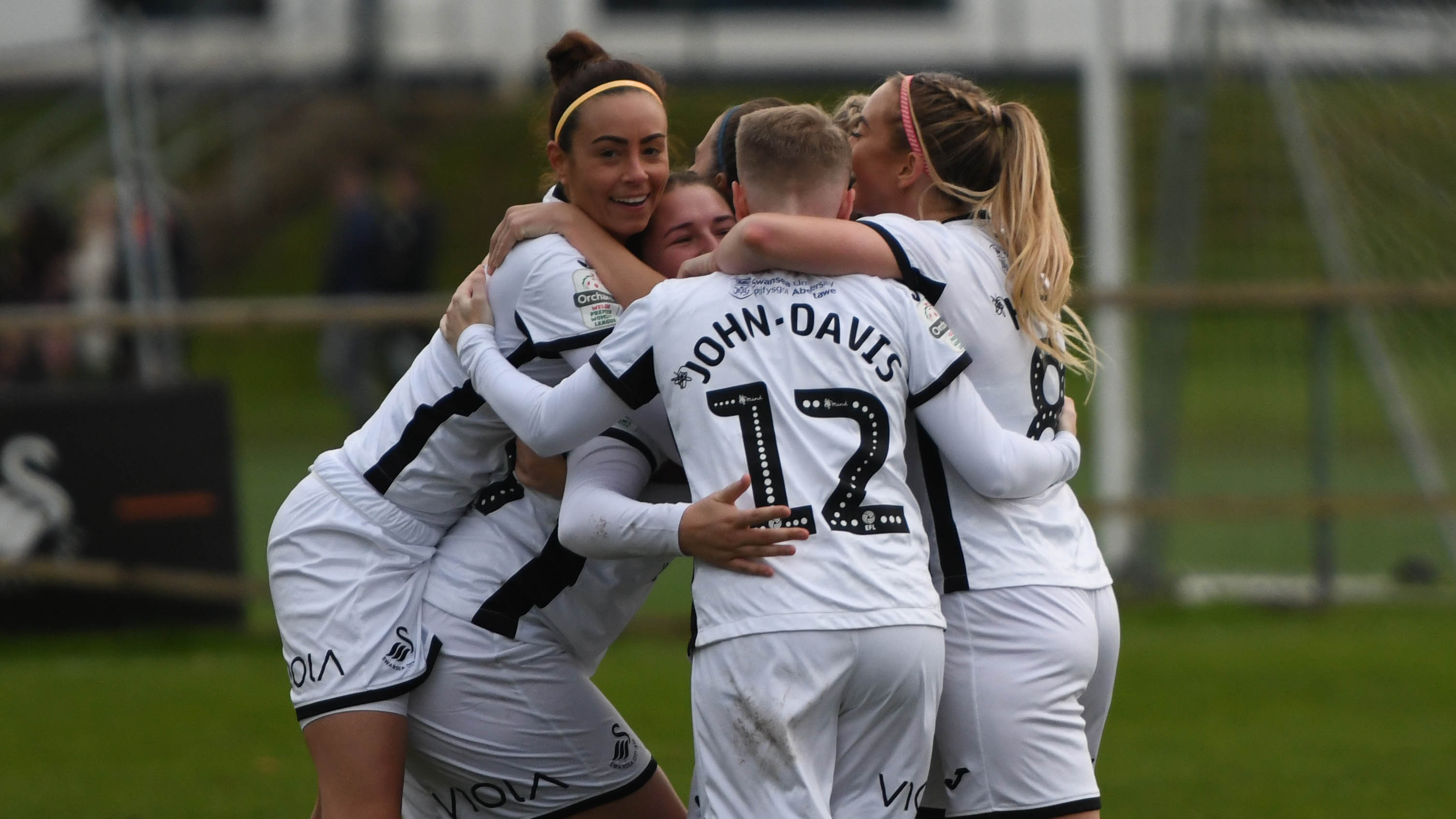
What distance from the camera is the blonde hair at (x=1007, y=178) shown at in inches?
130

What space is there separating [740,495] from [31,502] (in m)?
5.98

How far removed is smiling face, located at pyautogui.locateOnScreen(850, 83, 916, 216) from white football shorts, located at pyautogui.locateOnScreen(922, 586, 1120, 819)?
0.82m

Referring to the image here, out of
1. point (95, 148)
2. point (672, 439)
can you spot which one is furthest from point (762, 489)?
point (95, 148)

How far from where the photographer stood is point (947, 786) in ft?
10.6

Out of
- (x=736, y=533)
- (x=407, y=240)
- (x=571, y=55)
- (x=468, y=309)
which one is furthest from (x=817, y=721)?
(x=407, y=240)

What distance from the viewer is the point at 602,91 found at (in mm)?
3430

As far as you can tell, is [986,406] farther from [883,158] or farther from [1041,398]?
[883,158]

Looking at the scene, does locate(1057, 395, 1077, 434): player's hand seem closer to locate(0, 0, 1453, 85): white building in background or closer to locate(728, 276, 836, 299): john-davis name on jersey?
locate(728, 276, 836, 299): john-davis name on jersey

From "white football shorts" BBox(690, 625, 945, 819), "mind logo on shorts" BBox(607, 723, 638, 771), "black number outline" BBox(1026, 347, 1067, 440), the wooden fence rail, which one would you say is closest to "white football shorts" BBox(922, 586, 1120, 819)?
"white football shorts" BBox(690, 625, 945, 819)

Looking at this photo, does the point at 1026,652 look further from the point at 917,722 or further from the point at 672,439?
the point at 672,439

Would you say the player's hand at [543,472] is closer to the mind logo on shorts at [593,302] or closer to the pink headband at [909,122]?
the mind logo on shorts at [593,302]

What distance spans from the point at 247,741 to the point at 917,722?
4231 mm

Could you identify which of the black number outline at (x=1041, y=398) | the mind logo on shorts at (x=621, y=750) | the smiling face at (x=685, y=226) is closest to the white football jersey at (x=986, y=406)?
the black number outline at (x=1041, y=398)

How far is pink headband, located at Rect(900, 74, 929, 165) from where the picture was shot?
131 inches
